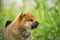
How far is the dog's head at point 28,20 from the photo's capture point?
8.20 ft

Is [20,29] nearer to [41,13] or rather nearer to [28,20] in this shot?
[28,20]

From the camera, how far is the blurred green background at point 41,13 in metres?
2.58

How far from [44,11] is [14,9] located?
0.29m

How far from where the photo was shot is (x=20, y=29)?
254 cm

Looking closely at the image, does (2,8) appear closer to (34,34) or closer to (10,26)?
(10,26)

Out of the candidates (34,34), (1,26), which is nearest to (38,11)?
(34,34)

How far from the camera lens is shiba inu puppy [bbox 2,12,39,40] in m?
A: 2.52

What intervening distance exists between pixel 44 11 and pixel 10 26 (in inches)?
14.2

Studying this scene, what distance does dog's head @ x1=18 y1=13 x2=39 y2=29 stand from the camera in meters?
2.50

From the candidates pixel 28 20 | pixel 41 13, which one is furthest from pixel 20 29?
pixel 41 13

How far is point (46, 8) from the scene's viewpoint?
8.52 ft

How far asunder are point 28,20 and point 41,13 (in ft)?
0.57

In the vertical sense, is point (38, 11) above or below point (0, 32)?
above

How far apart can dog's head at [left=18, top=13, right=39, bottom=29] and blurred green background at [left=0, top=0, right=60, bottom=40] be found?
0.18 ft
